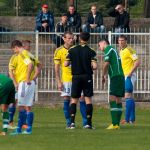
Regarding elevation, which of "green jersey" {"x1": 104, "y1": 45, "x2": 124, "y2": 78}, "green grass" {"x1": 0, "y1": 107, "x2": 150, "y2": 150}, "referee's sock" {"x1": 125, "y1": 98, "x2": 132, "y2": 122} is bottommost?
"green grass" {"x1": 0, "y1": 107, "x2": 150, "y2": 150}

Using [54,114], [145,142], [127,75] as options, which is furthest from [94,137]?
[54,114]

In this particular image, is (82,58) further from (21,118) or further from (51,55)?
(51,55)

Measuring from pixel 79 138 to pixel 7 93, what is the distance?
195cm

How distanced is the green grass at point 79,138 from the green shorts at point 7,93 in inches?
31.6

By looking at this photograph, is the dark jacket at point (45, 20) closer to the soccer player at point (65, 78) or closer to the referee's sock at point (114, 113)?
the soccer player at point (65, 78)

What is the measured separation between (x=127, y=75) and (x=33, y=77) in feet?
14.5

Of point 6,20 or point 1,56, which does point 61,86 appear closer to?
point 1,56

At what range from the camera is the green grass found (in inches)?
623

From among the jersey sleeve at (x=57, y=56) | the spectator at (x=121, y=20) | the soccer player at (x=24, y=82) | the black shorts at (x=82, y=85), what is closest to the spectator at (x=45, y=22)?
the spectator at (x=121, y=20)

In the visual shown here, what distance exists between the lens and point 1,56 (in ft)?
98.9

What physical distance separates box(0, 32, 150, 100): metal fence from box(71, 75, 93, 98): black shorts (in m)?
9.64

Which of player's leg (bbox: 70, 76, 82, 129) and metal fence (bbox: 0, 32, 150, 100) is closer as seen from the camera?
player's leg (bbox: 70, 76, 82, 129)

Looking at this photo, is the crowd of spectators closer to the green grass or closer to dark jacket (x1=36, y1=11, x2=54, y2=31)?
dark jacket (x1=36, y1=11, x2=54, y2=31)

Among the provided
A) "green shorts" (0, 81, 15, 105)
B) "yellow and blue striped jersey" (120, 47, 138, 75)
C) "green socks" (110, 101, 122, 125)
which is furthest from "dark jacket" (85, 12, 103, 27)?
"green shorts" (0, 81, 15, 105)
